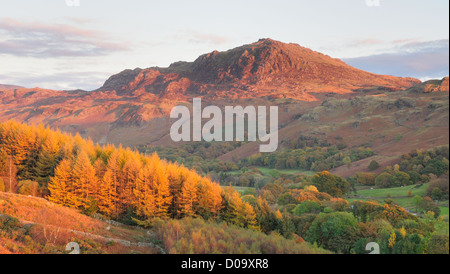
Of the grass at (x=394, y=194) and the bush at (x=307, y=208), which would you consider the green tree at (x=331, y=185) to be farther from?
the bush at (x=307, y=208)

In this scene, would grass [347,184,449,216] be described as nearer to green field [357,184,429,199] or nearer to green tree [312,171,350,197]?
green field [357,184,429,199]

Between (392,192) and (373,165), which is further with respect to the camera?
(373,165)

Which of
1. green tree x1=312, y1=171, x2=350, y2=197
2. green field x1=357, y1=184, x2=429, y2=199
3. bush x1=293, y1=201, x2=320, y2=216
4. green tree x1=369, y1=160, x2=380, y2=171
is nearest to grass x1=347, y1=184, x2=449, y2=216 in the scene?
green field x1=357, y1=184, x2=429, y2=199

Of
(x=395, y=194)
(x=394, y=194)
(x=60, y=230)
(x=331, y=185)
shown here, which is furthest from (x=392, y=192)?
(x=60, y=230)

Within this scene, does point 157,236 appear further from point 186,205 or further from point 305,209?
point 305,209

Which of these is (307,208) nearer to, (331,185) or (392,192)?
(331,185)

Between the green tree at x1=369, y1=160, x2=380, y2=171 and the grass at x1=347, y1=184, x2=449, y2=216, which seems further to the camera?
the green tree at x1=369, y1=160, x2=380, y2=171

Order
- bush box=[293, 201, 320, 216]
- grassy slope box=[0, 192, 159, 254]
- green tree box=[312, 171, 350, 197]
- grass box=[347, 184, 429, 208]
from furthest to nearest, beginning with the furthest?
green tree box=[312, 171, 350, 197] < grass box=[347, 184, 429, 208] < bush box=[293, 201, 320, 216] < grassy slope box=[0, 192, 159, 254]

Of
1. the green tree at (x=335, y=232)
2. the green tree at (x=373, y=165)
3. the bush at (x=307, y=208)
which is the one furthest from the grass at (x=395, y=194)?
the green tree at (x=335, y=232)

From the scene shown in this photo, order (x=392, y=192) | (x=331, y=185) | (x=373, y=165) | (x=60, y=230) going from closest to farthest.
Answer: (x=60, y=230)
(x=392, y=192)
(x=331, y=185)
(x=373, y=165)

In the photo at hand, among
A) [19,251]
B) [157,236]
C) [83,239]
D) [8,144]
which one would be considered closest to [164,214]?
[157,236]

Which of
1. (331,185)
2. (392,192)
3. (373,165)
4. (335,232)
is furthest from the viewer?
(373,165)

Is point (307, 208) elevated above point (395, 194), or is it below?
above
